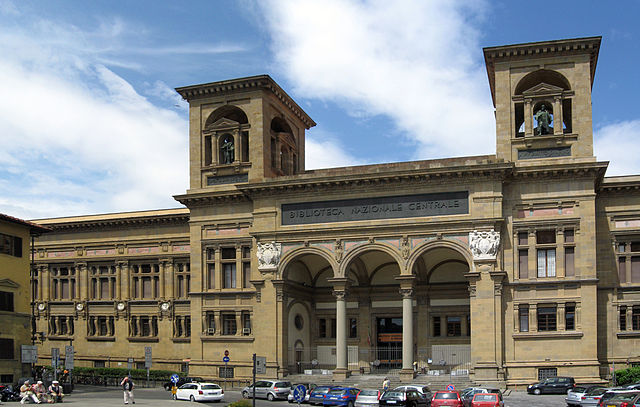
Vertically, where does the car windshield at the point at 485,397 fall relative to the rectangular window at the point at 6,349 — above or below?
below

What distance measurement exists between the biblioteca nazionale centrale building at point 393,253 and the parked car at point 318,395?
8895 millimetres

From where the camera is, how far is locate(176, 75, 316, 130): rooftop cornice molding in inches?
2327

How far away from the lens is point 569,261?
50906 millimetres

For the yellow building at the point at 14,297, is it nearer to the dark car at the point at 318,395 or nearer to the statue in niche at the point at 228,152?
the statue in niche at the point at 228,152

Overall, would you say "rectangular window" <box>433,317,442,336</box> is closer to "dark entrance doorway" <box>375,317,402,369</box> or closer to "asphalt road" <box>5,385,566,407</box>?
"dark entrance doorway" <box>375,317,402,369</box>

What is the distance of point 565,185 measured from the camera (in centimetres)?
5112

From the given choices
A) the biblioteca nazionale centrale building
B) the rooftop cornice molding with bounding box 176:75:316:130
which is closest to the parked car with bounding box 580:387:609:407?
the biblioteca nazionale centrale building

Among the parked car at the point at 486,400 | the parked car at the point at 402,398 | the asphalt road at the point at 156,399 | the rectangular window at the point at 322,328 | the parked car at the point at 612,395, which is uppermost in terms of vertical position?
the rectangular window at the point at 322,328

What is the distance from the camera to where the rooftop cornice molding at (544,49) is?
52156mm

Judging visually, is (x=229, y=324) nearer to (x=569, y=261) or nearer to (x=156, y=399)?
(x=156, y=399)

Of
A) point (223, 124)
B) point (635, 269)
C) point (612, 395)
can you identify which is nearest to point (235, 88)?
point (223, 124)

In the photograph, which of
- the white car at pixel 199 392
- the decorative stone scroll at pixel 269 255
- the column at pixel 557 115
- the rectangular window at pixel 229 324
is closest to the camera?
the white car at pixel 199 392

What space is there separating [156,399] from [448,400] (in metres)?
18.1

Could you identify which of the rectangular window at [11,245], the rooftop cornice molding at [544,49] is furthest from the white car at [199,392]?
the rooftop cornice molding at [544,49]
